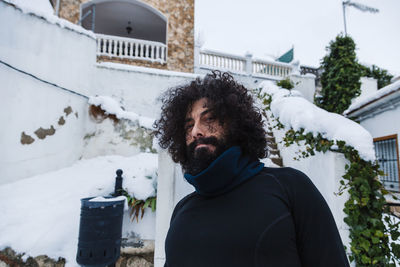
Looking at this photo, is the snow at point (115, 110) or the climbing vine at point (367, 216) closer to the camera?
the climbing vine at point (367, 216)

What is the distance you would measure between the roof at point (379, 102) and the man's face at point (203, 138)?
5.78 m

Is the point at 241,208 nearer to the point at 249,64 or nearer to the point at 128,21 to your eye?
the point at 249,64

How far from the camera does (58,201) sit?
12.2 feet

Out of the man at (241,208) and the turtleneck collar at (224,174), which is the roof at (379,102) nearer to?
the man at (241,208)

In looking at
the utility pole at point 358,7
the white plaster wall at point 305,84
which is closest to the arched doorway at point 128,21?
the white plaster wall at point 305,84

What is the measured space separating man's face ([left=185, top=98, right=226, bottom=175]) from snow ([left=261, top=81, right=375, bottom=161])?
173 cm

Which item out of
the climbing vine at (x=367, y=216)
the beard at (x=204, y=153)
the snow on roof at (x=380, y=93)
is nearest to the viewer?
the beard at (x=204, y=153)

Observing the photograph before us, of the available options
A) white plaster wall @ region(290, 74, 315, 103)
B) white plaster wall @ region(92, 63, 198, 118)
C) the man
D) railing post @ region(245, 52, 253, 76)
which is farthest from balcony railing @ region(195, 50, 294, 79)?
the man

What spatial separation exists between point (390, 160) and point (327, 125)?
5.53m

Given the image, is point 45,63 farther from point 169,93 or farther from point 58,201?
point 169,93

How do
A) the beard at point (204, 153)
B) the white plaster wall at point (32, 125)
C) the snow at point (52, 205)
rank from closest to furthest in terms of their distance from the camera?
the beard at point (204, 153), the snow at point (52, 205), the white plaster wall at point (32, 125)

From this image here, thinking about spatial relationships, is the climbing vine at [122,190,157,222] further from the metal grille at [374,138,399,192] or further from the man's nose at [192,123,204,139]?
the metal grille at [374,138,399,192]

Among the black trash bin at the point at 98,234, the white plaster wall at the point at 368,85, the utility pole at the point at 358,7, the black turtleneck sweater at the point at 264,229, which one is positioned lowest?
the black trash bin at the point at 98,234

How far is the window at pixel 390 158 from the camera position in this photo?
20.2ft
